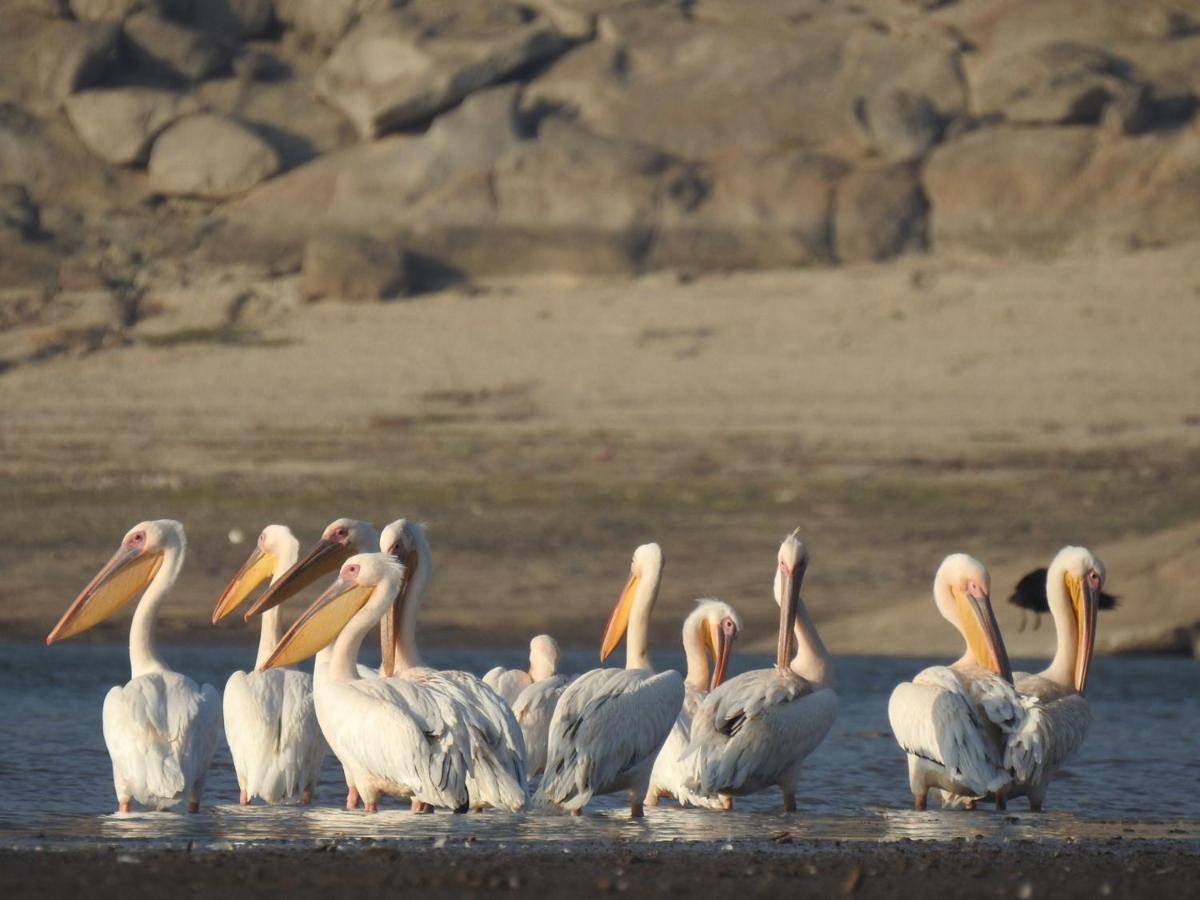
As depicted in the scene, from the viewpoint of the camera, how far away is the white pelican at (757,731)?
769 centimetres

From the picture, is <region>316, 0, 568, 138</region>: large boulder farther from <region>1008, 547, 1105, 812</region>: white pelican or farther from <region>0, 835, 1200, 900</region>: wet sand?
<region>0, 835, 1200, 900</region>: wet sand

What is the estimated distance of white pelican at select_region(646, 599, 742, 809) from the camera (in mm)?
7945

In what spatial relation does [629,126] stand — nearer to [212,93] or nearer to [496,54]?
[496,54]

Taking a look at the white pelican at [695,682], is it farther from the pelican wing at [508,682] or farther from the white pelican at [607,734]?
the pelican wing at [508,682]

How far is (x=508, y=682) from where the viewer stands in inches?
333

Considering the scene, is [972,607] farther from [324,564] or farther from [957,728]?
[324,564]

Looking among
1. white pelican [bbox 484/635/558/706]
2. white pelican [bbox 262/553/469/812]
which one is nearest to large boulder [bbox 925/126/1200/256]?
white pelican [bbox 484/635/558/706]

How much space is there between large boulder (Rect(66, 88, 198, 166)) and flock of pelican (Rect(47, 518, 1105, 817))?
45.1 ft

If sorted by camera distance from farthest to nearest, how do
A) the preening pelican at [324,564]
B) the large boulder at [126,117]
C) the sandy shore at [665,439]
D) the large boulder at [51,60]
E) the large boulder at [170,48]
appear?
1. the large boulder at [170,48]
2. the large boulder at [51,60]
3. the large boulder at [126,117]
4. the sandy shore at [665,439]
5. the preening pelican at [324,564]

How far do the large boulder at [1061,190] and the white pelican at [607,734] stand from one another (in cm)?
1327

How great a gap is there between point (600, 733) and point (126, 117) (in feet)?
51.2

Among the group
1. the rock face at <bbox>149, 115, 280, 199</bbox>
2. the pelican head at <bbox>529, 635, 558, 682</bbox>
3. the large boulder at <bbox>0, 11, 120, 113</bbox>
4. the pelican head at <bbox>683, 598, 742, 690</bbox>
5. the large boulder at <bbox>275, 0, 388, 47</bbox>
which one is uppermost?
the large boulder at <bbox>275, 0, 388, 47</bbox>

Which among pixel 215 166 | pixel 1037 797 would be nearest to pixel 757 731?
pixel 1037 797

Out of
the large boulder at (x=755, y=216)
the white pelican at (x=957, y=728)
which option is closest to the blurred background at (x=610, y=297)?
the large boulder at (x=755, y=216)
